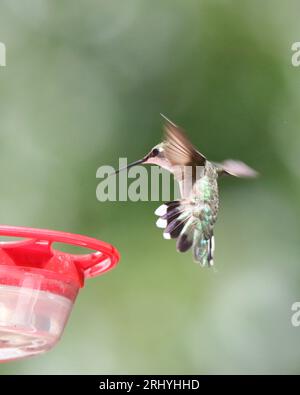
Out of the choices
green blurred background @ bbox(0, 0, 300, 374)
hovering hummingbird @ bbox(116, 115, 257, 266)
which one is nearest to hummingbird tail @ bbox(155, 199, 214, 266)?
hovering hummingbird @ bbox(116, 115, 257, 266)

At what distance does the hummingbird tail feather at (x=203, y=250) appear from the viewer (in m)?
4.06

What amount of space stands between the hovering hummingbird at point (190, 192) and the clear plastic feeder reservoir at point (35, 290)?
106 cm

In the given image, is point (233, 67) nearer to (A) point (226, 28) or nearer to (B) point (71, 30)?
(A) point (226, 28)

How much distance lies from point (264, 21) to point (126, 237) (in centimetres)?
141

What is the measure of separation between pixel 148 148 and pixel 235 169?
1.34m

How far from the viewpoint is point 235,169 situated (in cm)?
404

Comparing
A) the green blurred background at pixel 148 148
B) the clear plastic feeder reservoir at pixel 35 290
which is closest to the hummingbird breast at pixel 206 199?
the green blurred background at pixel 148 148

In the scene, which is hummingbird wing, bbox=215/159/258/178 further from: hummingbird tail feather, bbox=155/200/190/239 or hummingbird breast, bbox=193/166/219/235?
hummingbird tail feather, bbox=155/200/190/239

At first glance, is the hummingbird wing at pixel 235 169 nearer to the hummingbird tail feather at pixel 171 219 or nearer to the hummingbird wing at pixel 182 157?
the hummingbird wing at pixel 182 157

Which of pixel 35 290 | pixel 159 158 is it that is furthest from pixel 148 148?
pixel 35 290
